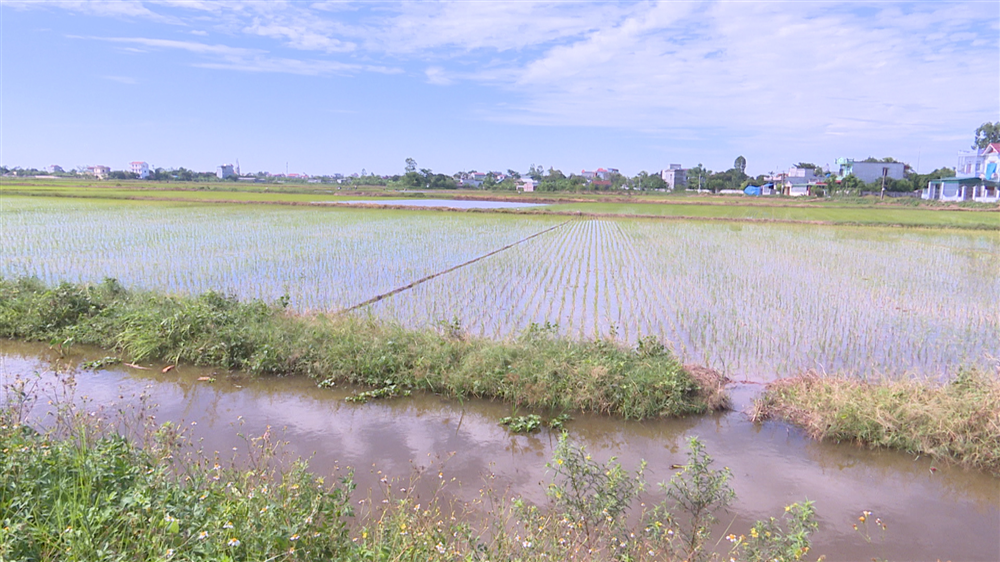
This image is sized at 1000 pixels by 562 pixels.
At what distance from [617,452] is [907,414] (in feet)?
8.03

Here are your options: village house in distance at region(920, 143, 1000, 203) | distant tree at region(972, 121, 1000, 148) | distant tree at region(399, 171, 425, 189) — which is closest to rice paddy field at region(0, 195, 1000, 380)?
village house in distance at region(920, 143, 1000, 203)

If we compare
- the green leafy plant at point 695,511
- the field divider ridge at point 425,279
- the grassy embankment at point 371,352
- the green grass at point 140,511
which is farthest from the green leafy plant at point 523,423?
the field divider ridge at point 425,279

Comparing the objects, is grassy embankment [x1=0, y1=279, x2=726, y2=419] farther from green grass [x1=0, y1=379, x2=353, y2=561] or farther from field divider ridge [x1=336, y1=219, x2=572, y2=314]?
green grass [x1=0, y1=379, x2=353, y2=561]

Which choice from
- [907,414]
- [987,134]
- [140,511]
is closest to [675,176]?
[987,134]

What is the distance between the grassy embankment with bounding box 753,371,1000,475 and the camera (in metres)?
4.52

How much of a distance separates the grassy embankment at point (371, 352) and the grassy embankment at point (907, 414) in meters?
0.75

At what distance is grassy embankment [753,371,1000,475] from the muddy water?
0.13 meters

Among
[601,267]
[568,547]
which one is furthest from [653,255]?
[568,547]

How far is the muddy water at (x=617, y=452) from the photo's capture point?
3.74 metres

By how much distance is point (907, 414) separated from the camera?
472cm

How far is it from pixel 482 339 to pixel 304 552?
4.01 metres

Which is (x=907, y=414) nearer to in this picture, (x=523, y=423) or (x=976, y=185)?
(x=523, y=423)

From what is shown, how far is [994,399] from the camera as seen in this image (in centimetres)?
461

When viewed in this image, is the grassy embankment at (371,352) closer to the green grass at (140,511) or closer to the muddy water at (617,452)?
the muddy water at (617,452)
